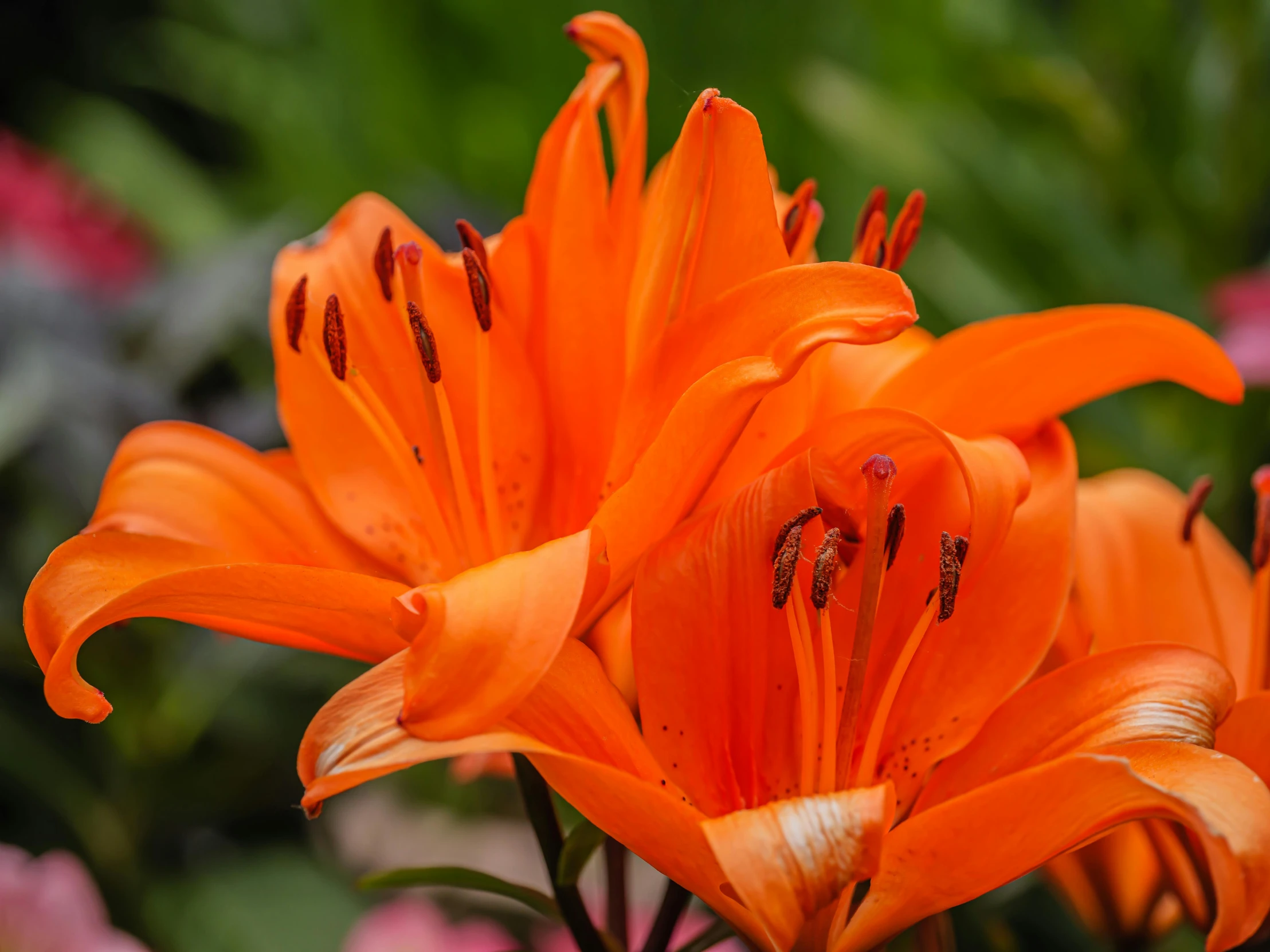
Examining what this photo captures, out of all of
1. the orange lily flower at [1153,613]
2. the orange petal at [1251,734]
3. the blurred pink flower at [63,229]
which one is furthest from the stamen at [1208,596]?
the blurred pink flower at [63,229]

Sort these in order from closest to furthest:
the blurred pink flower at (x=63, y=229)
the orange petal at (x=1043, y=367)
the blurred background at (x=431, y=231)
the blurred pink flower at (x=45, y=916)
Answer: the orange petal at (x=1043, y=367)
the blurred pink flower at (x=45, y=916)
the blurred background at (x=431, y=231)
the blurred pink flower at (x=63, y=229)

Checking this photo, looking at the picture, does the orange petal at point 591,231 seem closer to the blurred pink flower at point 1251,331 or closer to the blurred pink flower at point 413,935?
the blurred pink flower at point 413,935

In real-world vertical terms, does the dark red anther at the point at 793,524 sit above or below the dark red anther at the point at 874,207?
below

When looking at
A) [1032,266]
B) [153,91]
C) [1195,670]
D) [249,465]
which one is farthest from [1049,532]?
[153,91]

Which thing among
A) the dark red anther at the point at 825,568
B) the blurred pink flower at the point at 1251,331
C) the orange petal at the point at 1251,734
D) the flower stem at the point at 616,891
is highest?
the dark red anther at the point at 825,568

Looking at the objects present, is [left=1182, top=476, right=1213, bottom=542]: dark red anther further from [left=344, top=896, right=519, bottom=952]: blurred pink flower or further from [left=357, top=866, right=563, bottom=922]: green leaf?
[left=344, top=896, right=519, bottom=952]: blurred pink flower
